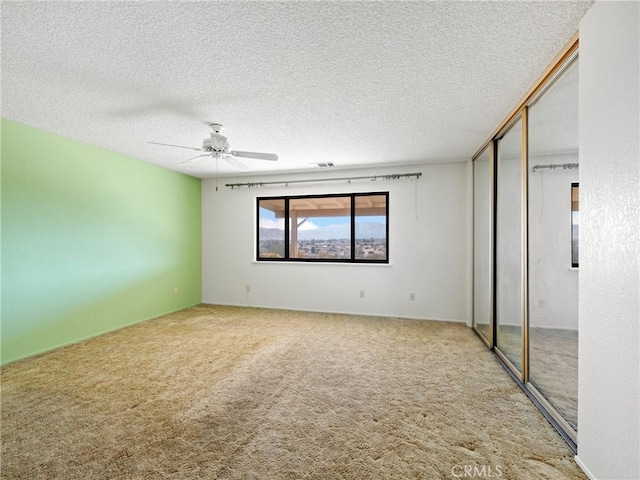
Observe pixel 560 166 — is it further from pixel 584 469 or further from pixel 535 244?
pixel 584 469

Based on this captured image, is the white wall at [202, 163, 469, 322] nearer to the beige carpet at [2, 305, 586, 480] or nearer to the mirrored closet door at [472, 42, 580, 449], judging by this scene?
the mirrored closet door at [472, 42, 580, 449]

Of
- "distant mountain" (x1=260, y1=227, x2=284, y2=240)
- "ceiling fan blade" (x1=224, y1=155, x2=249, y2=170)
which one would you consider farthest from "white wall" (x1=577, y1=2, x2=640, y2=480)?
"distant mountain" (x1=260, y1=227, x2=284, y2=240)

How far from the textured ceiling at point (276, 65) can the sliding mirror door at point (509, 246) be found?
33cm

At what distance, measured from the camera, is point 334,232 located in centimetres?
516

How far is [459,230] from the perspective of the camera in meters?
4.49

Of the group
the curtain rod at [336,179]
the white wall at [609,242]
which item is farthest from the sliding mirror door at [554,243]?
the curtain rod at [336,179]

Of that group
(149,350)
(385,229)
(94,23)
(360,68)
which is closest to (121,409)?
(149,350)

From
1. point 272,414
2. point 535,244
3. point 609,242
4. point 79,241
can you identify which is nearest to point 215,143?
point 79,241

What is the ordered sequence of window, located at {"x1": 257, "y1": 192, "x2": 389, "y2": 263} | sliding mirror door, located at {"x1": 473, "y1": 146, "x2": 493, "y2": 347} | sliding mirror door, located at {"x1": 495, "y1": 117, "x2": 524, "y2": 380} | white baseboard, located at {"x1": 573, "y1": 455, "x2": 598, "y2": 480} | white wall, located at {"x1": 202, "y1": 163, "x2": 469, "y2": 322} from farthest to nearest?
1. window, located at {"x1": 257, "y1": 192, "x2": 389, "y2": 263}
2. white wall, located at {"x1": 202, "y1": 163, "x2": 469, "y2": 322}
3. sliding mirror door, located at {"x1": 473, "y1": 146, "x2": 493, "y2": 347}
4. sliding mirror door, located at {"x1": 495, "y1": 117, "x2": 524, "y2": 380}
5. white baseboard, located at {"x1": 573, "y1": 455, "x2": 598, "y2": 480}

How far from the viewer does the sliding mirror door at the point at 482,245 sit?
11.1 ft

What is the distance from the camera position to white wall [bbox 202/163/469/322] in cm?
451

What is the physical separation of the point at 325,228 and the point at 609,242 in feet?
13.3

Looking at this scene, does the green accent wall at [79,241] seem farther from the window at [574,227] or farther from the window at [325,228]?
the window at [574,227]

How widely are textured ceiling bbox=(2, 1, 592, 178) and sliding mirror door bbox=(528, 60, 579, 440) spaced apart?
1.30 feet
